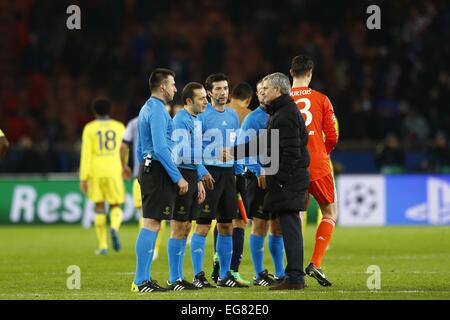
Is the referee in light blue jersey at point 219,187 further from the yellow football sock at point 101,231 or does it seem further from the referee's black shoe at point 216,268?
the yellow football sock at point 101,231

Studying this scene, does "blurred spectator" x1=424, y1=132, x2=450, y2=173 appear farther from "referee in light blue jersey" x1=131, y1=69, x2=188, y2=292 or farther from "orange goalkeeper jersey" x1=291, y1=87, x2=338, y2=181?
"referee in light blue jersey" x1=131, y1=69, x2=188, y2=292

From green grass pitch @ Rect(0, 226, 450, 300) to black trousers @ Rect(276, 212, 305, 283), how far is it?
23 cm

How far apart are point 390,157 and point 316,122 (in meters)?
11.8

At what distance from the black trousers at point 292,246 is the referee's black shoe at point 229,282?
94cm

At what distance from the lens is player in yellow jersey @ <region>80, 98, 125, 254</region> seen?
58.0 feet

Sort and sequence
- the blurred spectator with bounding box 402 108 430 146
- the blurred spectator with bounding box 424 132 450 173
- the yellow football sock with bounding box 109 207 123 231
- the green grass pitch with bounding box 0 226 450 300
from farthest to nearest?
the blurred spectator with bounding box 402 108 430 146, the blurred spectator with bounding box 424 132 450 173, the yellow football sock with bounding box 109 207 123 231, the green grass pitch with bounding box 0 226 450 300


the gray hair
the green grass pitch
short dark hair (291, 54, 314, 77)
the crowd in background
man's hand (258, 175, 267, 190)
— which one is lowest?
the green grass pitch

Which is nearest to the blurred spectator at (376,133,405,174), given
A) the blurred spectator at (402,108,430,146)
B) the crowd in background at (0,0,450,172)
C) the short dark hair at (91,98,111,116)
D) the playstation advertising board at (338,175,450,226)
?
the playstation advertising board at (338,175,450,226)

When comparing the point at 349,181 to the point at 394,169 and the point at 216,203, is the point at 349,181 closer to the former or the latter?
the point at 394,169

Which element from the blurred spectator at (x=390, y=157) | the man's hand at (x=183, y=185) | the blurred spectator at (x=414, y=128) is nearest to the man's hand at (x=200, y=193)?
the man's hand at (x=183, y=185)

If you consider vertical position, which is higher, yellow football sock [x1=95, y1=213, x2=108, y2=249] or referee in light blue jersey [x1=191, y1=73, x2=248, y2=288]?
referee in light blue jersey [x1=191, y1=73, x2=248, y2=288]

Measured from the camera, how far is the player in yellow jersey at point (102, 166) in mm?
17688

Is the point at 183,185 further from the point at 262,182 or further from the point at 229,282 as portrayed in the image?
the point at 229,282
